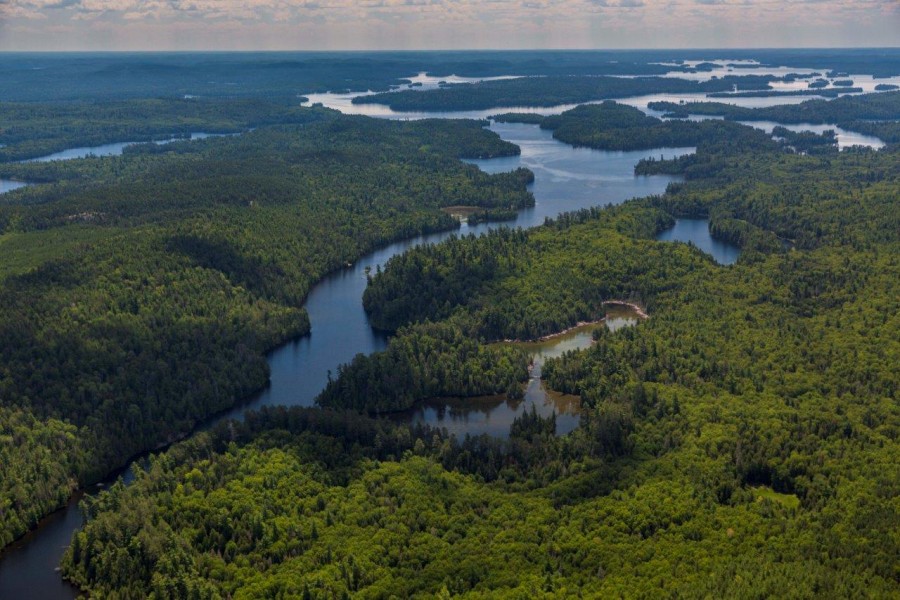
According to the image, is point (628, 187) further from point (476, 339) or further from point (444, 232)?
point (476, 339)

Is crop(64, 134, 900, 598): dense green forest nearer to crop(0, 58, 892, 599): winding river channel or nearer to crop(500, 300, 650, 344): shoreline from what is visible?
crop(500, 300, 650, 344): shoreline

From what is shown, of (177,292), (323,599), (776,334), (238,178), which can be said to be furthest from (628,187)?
(323,599)

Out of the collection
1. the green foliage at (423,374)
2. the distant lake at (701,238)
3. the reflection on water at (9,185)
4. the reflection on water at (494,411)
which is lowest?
the reflection on water at (494,411)

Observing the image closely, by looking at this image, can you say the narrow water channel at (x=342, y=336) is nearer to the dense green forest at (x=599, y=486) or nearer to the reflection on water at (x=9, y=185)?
the dense green forest at (x=599, y=486)

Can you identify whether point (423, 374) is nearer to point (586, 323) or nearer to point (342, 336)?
point (342, 336)

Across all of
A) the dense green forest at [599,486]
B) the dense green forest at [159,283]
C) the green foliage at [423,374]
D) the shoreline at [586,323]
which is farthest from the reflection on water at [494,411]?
the dense green forest at [159,283]
